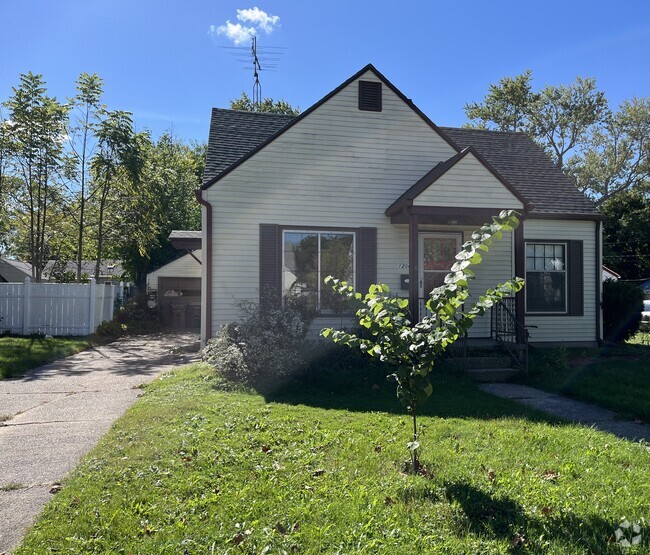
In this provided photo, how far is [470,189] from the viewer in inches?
399

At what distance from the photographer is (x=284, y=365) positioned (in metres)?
8.13

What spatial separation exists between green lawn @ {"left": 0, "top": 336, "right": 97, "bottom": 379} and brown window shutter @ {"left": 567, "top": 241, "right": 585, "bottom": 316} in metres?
11.8

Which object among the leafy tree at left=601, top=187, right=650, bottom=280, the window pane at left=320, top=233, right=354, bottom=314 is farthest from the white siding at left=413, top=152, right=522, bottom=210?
the leafy tree at left=601, top=187, right=650, bottom=280

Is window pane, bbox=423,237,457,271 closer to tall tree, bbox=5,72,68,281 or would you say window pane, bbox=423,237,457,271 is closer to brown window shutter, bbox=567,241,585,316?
brown window shutter, bbox=567,241,585,316

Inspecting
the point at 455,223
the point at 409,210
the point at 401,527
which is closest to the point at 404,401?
the point at 401,527

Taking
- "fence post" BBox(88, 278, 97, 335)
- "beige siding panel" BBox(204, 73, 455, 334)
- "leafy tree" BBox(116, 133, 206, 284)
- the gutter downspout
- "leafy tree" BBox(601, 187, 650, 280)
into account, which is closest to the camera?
the gutter downspout

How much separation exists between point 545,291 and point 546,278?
31 centimetres

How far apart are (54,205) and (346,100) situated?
40.4ft

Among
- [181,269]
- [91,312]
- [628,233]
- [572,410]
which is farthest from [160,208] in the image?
[628,233]

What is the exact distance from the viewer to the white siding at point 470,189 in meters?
10.0

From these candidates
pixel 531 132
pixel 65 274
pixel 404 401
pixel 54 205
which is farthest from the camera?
pixel 531 132

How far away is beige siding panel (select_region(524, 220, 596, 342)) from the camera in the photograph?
11.9 metres

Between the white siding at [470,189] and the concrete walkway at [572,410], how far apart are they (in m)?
3.60

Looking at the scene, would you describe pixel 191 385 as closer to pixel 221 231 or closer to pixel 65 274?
pixel 221 231
